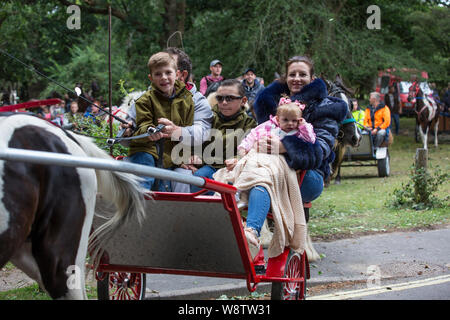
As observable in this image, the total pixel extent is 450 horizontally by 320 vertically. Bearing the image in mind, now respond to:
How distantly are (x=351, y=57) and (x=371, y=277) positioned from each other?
13884 millimetres

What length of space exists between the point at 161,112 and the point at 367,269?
2943 millimetres

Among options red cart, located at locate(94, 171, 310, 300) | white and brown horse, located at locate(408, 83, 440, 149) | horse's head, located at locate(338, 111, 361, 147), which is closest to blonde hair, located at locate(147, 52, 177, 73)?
red cart, located at locate(94, 171, 310, 300)

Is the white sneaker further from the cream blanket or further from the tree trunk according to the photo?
the tree trunk

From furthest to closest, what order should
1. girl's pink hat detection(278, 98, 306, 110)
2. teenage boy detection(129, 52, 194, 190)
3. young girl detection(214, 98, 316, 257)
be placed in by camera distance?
girl's pink hat detection(278, 98, 306, 110) < teenage boy detection(129, 52, 194, 190) < young girl detection(214, 98, 316, 257)

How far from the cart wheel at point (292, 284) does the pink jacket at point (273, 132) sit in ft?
2.87

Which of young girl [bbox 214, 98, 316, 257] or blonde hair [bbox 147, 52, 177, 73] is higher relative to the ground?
blonde hair [bbox 147, 52, 177, 73]

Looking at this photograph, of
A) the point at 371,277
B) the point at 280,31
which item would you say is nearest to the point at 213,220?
the point at 371,277

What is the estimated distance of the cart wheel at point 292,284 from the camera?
14.7 ft

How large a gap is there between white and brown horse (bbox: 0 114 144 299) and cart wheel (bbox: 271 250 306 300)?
5.42ft

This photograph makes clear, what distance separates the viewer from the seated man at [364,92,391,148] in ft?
50.1

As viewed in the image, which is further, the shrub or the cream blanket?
the shrub

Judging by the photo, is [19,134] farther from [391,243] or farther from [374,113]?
[374,113]

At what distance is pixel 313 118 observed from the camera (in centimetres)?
514

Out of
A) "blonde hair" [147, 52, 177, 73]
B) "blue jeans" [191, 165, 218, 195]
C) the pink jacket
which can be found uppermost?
"blonde hair" [147, 52, 177, 73]
